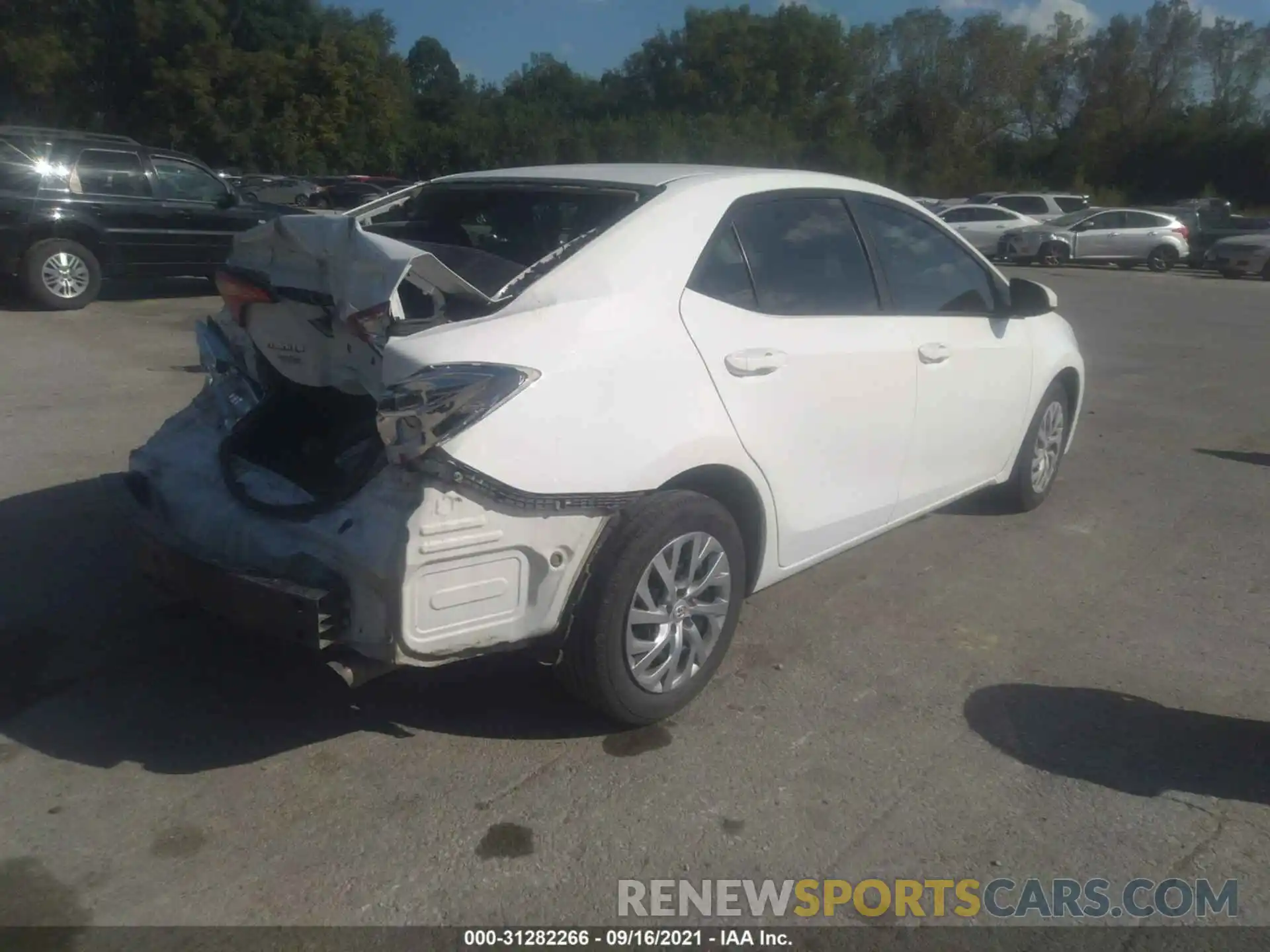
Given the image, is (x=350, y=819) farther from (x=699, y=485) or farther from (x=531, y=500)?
(x=699, y=485)

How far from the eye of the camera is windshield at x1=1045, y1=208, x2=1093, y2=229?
27.7 m

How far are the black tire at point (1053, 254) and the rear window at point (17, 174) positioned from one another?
22127mm

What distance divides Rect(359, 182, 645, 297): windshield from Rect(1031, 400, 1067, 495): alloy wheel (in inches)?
117

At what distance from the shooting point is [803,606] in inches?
196

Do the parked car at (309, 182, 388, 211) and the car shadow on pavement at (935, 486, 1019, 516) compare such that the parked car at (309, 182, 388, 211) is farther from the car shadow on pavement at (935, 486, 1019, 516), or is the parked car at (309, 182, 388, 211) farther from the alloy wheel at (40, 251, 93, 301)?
the car shadow on pavement at (935, 486, 1019, 516)

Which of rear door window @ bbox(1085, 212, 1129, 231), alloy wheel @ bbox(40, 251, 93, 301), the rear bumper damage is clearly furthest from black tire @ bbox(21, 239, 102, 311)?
rear door window @ bbox(1085, 212, 1129, 231)

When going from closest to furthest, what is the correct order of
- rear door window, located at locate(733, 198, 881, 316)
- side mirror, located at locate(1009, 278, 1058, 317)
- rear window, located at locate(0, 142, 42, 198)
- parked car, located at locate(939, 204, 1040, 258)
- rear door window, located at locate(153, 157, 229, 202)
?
rear door window, located at locate(733, 198, 881, 316)
side mirror, located at locate(1009, 278, 1058, 317)
rear window, located at locate(0, 142, 42, 198)
rear door window, located at locate(153, 157, 229, 202)
parked car, located at locate(939, 204, 1040, 258)

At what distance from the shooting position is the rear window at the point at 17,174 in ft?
38.6

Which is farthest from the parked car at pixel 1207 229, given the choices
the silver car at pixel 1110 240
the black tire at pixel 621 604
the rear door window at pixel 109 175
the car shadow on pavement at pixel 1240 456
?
the black tire at pixel 621 604

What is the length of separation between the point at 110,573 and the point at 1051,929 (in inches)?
152

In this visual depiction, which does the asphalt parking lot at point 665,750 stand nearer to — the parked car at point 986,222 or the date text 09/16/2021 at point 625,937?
the date text 09/16/2021 at point 625,937

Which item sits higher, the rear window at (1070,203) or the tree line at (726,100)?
the tree line at (726,100)

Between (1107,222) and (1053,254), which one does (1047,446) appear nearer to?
(1053,254)

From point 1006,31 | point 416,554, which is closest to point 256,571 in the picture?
point 416,554
